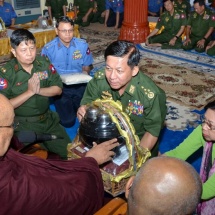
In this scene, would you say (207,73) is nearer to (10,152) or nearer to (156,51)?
(156,51)

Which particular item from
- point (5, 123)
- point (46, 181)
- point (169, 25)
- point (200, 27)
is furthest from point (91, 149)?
point (169, 25)

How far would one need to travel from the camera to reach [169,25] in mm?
7102

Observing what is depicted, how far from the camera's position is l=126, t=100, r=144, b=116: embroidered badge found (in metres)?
2.39

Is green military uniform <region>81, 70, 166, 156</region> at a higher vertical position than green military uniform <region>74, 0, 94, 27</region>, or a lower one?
higher

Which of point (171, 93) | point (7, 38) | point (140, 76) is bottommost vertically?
point (171, 93)

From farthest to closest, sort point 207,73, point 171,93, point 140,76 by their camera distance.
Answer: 1. point 207,73
2. point 171,93
3. point 140,76

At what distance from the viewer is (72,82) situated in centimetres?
349

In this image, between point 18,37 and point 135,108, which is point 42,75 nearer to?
point 18,37

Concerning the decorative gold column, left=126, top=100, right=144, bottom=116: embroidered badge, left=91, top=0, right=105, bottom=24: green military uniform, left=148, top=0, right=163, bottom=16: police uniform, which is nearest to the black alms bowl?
left=126, top=100, right=144, bottom=116: embroidered badge

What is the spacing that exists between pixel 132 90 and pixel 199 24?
16.5 feet

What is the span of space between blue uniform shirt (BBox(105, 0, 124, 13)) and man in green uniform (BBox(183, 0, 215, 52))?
290 cm

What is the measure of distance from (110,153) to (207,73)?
3.97 metres

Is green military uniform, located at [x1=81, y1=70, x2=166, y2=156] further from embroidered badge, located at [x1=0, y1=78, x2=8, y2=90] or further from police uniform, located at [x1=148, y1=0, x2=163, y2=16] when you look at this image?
police uniform, located at [x1=148, y1=0, x2=163, y2=16]

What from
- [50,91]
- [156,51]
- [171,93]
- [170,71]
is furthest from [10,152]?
[156,51]
